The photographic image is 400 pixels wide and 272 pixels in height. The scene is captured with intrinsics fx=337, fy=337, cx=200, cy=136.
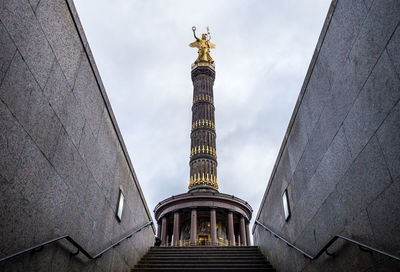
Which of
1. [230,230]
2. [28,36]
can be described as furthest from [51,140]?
[230,230]

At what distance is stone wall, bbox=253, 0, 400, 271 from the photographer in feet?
12.3

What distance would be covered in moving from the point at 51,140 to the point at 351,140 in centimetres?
427

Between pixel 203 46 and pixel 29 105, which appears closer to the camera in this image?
pixel 29 105

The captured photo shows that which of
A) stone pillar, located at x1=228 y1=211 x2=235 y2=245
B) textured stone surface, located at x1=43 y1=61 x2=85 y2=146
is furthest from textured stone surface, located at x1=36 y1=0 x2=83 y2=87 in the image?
stone pillar, located at x1=228 y1=211 x2=235 y2=245

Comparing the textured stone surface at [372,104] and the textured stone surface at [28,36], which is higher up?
the textured stone surface at [28,36]

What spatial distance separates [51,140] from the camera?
16.0 ft

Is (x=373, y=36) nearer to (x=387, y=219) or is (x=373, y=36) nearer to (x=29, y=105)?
(x=387, y=219)

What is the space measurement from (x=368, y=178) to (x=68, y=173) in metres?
4.44

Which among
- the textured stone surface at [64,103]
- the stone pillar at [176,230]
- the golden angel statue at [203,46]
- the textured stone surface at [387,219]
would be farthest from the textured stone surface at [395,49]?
the golden angel statue at [203,46]

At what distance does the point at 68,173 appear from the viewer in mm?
5484

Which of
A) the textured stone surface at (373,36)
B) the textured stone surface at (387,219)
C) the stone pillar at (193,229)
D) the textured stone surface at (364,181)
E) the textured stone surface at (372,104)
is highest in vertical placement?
the stone pillar at (193,229)

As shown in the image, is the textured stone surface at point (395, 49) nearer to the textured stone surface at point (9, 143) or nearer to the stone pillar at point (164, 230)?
the textured stone surface at point (9, 143)

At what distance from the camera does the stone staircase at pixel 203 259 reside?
31.4 feet

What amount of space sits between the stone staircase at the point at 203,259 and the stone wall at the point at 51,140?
8.84ft
